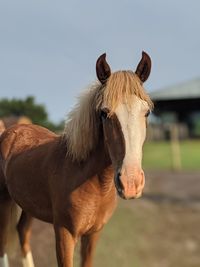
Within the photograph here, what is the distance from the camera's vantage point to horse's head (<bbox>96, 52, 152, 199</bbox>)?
2.97 meters

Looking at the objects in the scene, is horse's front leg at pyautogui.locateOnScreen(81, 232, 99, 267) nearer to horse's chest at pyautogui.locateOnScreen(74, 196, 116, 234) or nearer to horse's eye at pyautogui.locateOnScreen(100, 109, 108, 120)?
horse's chest at pyautogui.locateOnScreen(74, 196, 116, 234)

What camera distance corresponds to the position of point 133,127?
121 inches

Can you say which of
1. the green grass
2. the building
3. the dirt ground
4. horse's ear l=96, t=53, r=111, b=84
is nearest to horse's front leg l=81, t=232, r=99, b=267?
horse's ear l=96, t=53, r=111, b=84

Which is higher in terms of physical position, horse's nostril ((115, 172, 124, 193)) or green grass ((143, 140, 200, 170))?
horse's nostril ((115, 172, 124, 193))

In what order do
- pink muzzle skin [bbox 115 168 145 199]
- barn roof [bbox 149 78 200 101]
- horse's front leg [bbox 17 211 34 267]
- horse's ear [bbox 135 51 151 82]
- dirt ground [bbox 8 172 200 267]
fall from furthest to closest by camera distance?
1. barn roof [bbox 149 78 200 101]
2. dirt ground [bbox 8 172 200 267]
3. horse's front leg [bbox 17 211 34 267]
4. horse's ear [bbox 135 51 151 82]
5. pink muzzle skin [bbox 115 168 145 199]

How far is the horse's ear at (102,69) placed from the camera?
3.27 metres

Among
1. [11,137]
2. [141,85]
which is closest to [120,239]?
[11,137]

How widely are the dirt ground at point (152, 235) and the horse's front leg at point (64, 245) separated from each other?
2465mm

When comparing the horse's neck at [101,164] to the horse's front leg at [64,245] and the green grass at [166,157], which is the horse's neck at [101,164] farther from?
the green grass at [166,157]

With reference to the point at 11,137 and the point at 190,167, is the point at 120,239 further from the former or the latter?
the point at 190,167

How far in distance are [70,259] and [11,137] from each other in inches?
67.1

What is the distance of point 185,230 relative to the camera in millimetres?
8211

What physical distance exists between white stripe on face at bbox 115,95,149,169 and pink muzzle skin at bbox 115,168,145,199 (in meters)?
0.05

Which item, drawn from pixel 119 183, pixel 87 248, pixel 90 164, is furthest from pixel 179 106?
pixel 119 183
